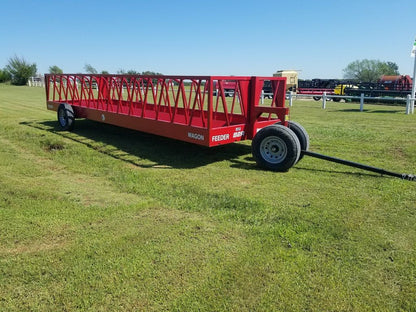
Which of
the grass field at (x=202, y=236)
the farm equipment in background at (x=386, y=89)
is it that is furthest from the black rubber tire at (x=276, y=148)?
the farm equipment in background at (x=386, y=89)

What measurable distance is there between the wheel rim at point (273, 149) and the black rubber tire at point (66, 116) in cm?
594

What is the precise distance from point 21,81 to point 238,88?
6387 cm

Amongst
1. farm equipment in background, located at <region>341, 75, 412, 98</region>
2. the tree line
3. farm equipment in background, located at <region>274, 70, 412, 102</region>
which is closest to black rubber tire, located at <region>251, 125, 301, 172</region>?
farm equipment in background, located at <region>274, 70, 412, 102</region>

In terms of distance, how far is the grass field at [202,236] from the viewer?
2.67 m

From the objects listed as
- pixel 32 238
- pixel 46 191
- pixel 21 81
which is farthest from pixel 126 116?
pixel 21 81

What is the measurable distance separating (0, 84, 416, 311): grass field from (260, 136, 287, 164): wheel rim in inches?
13.1

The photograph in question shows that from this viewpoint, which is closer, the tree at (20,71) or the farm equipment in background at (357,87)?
the farm equipment in background at (357,87)

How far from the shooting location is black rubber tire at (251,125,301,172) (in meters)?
5.66

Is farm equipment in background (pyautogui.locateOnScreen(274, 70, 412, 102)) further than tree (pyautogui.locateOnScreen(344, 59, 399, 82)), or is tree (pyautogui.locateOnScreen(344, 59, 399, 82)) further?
tree (pyautogui.locateOnScreen(344, 59, 399, 82))

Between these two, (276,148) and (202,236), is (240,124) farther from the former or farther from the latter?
(202,236)

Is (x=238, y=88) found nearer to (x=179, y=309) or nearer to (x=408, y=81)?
(x=179, y=309)

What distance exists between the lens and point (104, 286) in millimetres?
2758

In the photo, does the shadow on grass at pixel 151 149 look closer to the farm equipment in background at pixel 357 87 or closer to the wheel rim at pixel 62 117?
the wheel rim at pixel 62 117

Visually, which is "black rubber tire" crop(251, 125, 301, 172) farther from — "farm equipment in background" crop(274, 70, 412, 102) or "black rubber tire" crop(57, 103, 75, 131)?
"farm equipment in background" crop(274, 70, 412, 102)
